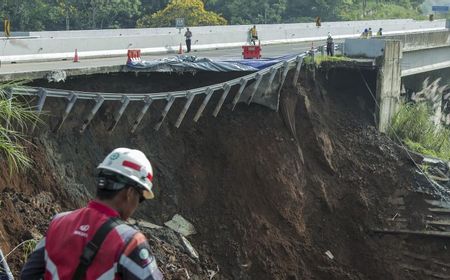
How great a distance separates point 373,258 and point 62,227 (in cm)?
1319

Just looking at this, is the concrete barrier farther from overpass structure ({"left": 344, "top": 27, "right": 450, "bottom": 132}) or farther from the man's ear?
the man's ear

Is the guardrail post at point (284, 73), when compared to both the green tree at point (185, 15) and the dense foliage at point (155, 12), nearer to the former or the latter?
the green tree at point (185, 15)

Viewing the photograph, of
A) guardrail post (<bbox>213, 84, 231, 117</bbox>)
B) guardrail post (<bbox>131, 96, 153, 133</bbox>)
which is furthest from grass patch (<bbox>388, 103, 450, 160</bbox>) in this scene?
guardrail post (<bbox>131, 96, 153, 133</bbox>)

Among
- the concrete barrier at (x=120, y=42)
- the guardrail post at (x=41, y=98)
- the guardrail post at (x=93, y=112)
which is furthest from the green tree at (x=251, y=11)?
the guardrail post at (x=41, y=98)

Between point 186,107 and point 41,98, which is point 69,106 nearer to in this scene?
point 41,98

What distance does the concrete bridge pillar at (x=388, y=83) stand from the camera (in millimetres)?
19277

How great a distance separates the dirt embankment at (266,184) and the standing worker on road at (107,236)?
22.4 feet

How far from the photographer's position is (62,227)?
3305 mm

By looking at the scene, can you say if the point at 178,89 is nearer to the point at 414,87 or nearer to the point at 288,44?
the point at 414,87

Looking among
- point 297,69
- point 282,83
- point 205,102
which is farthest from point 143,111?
point 297,69

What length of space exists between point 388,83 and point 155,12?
41.2m

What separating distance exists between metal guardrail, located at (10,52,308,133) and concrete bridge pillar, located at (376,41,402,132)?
291 cm

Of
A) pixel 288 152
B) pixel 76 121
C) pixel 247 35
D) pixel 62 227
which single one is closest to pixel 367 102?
pixel 288 152

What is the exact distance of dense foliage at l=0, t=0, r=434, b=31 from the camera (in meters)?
51.5
